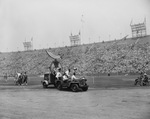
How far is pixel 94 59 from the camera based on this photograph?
2036 inches

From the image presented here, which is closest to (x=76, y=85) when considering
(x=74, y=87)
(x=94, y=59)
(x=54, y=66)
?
(x=74, y=87)

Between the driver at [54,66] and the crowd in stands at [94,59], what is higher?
the crowd in stands at [94,59]

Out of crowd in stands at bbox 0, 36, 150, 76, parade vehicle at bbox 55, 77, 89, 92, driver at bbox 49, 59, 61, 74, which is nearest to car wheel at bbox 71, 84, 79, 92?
parade vehicle at bbox 55, 77, 89, 92

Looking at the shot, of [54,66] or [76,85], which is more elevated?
[54,66]

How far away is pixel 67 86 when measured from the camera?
14.8 metres

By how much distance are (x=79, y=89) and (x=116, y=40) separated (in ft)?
152

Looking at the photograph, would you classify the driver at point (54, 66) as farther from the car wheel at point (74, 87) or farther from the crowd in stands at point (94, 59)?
the crowd in stands at point (94, 59)

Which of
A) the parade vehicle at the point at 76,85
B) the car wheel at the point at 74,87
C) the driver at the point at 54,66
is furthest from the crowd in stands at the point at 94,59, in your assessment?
the car wheel at the point at 74,87

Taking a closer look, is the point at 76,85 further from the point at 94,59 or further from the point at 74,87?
the point at 94,59

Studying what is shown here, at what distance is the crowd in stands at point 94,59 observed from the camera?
44.0 m

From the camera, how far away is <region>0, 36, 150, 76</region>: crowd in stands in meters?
44.0

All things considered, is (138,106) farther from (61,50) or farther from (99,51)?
(61,50)

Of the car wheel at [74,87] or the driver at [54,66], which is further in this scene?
the driver at [54,66]

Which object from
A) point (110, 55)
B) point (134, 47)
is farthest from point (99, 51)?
point (134, 47)
